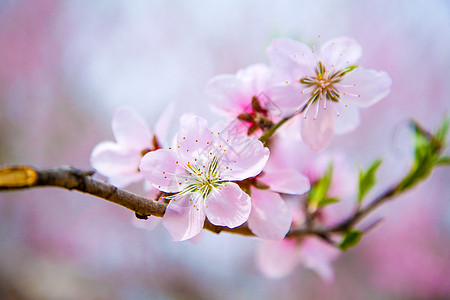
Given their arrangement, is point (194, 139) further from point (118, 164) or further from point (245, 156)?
point (118, 164)

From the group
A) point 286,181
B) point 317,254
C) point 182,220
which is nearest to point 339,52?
point 286,181

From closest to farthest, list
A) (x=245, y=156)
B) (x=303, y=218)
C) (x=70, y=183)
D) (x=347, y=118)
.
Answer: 1. (x=70, y=183)
2. (x=245, y=156)
3. (x=347, y=118)
4. (x=303, y=218)

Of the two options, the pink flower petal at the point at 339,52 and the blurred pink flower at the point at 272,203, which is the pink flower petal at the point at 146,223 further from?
the pink flower petal at the point at 339,52

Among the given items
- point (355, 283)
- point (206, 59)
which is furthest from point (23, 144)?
point (355, 283)

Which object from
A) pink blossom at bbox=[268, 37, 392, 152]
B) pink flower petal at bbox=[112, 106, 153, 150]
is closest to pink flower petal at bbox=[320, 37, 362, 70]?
pink blossom at bbox=[268, 37, 392, 152]

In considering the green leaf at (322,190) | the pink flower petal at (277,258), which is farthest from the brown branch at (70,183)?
the pink flower petal at (277,258)

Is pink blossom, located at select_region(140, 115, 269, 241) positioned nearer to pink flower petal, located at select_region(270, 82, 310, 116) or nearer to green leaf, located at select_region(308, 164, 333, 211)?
pink flower petal, located at select_region(270, 82, 310, 116)

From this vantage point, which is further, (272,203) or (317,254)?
(317,254)
